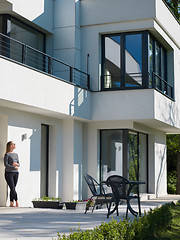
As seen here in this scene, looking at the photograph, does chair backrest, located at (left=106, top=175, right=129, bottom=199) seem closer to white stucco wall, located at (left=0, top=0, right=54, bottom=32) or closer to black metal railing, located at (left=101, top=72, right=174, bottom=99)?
black metal railing, located at (left=101, top=72, right=174, bottom=99)

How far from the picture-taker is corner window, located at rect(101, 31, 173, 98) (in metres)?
15.2

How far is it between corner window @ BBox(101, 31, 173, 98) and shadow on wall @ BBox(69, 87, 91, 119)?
81 cm

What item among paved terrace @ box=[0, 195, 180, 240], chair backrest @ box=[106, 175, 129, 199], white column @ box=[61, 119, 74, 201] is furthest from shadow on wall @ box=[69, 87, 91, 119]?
chair backrest @ box=[106, 175, 129, 199]

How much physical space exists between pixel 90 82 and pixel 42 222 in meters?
8.02

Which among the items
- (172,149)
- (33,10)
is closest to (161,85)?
(33,10)

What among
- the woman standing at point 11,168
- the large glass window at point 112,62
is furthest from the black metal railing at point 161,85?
the woman standing at point 11,168

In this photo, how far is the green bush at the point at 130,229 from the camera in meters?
6.00

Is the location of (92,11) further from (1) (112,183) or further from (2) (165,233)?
(2) (165,233)

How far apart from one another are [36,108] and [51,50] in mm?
3828

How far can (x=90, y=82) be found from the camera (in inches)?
619

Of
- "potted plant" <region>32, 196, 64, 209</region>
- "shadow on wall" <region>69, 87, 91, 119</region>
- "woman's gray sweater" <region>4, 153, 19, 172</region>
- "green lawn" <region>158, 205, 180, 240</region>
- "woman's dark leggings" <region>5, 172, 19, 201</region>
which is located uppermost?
"shadow on wall" <region>69, 87, 91, 119</region>

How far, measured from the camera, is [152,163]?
1839cm

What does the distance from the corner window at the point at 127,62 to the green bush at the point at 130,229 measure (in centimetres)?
696

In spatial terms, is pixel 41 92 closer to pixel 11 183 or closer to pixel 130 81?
pixel 11 183
